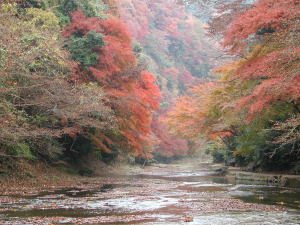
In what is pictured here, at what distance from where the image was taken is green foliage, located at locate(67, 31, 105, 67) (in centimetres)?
2777

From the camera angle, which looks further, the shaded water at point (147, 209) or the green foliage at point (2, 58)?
the green foliage at point (2, 58)

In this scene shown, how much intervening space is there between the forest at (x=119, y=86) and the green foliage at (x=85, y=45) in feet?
0.22

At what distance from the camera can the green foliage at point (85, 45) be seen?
2777 cm

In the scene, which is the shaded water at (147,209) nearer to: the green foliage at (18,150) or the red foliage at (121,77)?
the green foliage at (18,150)

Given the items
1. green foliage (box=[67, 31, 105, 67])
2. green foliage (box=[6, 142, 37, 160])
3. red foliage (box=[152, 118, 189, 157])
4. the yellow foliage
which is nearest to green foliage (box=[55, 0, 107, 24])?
green foliage (box=[67, 31, 105, 67])

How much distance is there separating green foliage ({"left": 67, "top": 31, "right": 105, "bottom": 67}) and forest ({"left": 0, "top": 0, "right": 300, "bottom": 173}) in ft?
0.22

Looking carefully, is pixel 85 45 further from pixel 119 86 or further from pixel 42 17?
pixel 42 17

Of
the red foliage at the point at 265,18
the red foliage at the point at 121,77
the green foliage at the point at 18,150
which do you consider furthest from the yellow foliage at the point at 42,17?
the red foliage at the point at 265,18

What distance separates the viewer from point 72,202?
14086mm

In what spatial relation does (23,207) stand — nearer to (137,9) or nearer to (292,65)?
(292,65)

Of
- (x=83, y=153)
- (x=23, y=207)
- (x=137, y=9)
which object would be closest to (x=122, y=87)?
(x=83, y=153)

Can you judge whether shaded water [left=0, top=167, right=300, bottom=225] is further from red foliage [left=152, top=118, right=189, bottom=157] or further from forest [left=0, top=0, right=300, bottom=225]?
red foliage [left=152, top=118, right=189, bottom=157]

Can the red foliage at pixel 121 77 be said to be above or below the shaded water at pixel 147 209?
above

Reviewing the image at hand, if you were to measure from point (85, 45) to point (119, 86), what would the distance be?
143 inches
